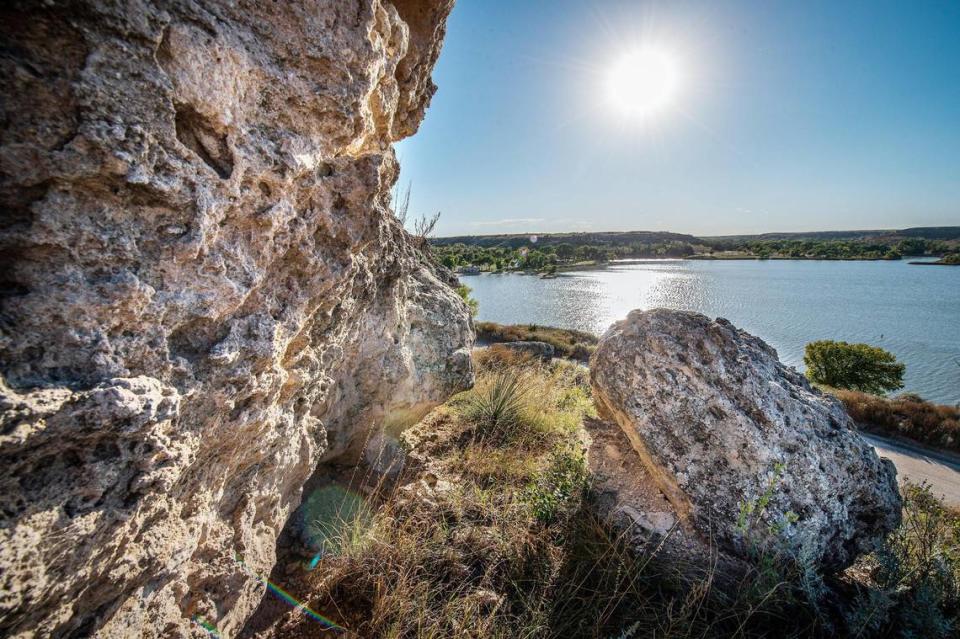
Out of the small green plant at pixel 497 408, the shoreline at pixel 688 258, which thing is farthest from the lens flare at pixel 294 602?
the shoreline at pixel 688 258

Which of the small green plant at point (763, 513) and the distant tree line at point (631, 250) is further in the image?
the distant tree line at point (631, 250)

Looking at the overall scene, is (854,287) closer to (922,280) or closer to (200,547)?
(922,280)

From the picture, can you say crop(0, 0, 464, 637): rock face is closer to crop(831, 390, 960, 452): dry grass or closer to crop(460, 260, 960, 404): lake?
crop(460, 260, 960, 404): lake

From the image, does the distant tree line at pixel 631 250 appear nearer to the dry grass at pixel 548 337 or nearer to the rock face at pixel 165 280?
the dry grass at pixel 548 337

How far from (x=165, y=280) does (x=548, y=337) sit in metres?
16.0

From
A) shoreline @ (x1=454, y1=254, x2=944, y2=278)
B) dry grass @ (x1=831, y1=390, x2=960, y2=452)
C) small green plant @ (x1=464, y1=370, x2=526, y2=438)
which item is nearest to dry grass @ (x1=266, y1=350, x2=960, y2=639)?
small green plant @ (x1=464, y1=370, x2=526, y2=438)

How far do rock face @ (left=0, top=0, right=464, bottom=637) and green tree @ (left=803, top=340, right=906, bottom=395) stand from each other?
14.6 metres

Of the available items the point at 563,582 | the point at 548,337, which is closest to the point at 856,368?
the point at 548,337

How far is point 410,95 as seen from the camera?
300cm

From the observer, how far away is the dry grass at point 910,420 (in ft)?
26.1

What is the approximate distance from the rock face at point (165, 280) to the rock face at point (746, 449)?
235 cm

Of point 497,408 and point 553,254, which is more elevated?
point 497,408

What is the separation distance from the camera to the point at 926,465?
7.09 metres

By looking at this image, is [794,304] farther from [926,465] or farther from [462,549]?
[462,549]
